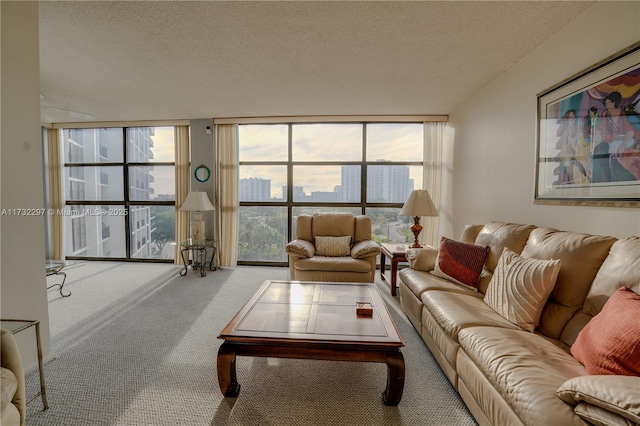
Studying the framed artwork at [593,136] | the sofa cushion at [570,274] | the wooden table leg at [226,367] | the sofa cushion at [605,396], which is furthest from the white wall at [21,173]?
the framed artwork at [593,136]

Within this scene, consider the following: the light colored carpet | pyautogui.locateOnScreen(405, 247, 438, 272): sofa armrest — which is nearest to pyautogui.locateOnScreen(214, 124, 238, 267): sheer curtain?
the light colored carpet

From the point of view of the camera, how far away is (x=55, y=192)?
5.05 meters

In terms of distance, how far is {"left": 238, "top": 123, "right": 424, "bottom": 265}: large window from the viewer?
4.66 metres

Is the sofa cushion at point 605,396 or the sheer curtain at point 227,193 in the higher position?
the sheer curtain at point 227,193

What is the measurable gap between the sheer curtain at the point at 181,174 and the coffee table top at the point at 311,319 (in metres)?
3.04

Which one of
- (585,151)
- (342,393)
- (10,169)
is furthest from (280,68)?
(342,393)

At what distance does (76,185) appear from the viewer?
516 centimetres

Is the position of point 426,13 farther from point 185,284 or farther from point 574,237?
point 185,284

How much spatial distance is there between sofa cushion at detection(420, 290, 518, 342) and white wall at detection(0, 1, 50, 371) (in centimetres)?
277

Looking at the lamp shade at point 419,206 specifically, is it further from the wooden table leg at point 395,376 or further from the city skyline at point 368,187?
the wooden table leg at point 395,376

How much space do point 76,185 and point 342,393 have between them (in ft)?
19.4

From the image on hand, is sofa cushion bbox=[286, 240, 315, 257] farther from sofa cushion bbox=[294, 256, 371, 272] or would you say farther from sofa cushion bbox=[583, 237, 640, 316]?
sofa cushion bbox=[583, 237, 640, 316]

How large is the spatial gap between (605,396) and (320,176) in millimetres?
4136

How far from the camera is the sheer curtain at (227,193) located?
185 inches
